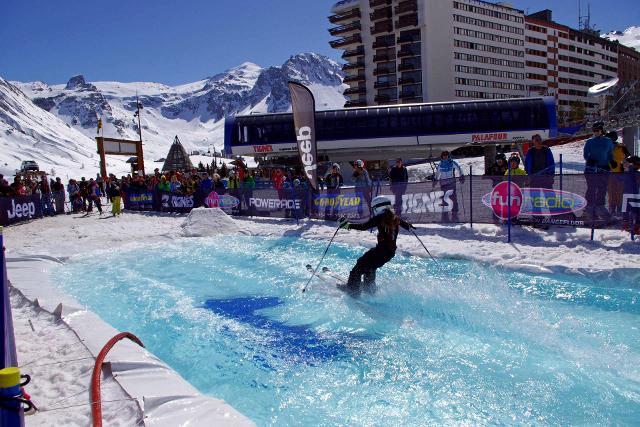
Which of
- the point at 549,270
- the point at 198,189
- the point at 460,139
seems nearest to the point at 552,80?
the point at 460,139

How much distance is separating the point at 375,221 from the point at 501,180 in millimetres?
5218

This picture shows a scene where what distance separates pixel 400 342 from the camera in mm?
5121

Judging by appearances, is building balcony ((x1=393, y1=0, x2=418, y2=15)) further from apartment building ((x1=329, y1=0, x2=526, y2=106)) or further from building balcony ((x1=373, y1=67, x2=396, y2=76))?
building balcony ((x1=373, y1=67, x2=396, y2=76))

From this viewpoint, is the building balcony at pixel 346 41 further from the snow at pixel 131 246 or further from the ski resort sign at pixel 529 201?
the ski resort sign at pixel 529 201

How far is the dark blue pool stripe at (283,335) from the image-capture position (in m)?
4.95

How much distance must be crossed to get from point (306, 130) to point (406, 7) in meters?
64.5

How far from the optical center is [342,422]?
11.7 ft

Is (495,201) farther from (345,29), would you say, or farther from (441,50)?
(345,29)

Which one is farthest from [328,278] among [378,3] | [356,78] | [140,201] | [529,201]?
[378,3]

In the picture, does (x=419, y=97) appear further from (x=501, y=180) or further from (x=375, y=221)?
(x=375, y=221)

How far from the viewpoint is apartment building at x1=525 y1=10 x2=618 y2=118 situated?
88.0 m

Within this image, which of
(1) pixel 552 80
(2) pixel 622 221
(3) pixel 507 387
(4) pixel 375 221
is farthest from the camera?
(1) pixel 552 80

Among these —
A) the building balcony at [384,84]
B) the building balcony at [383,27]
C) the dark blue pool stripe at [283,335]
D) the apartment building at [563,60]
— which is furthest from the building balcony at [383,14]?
the dark blue pool stripe at [283,335]

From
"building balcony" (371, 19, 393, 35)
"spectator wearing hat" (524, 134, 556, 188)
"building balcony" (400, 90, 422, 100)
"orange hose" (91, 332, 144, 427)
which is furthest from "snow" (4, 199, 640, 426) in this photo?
"building balcony" (371, 19, 393, 35)
